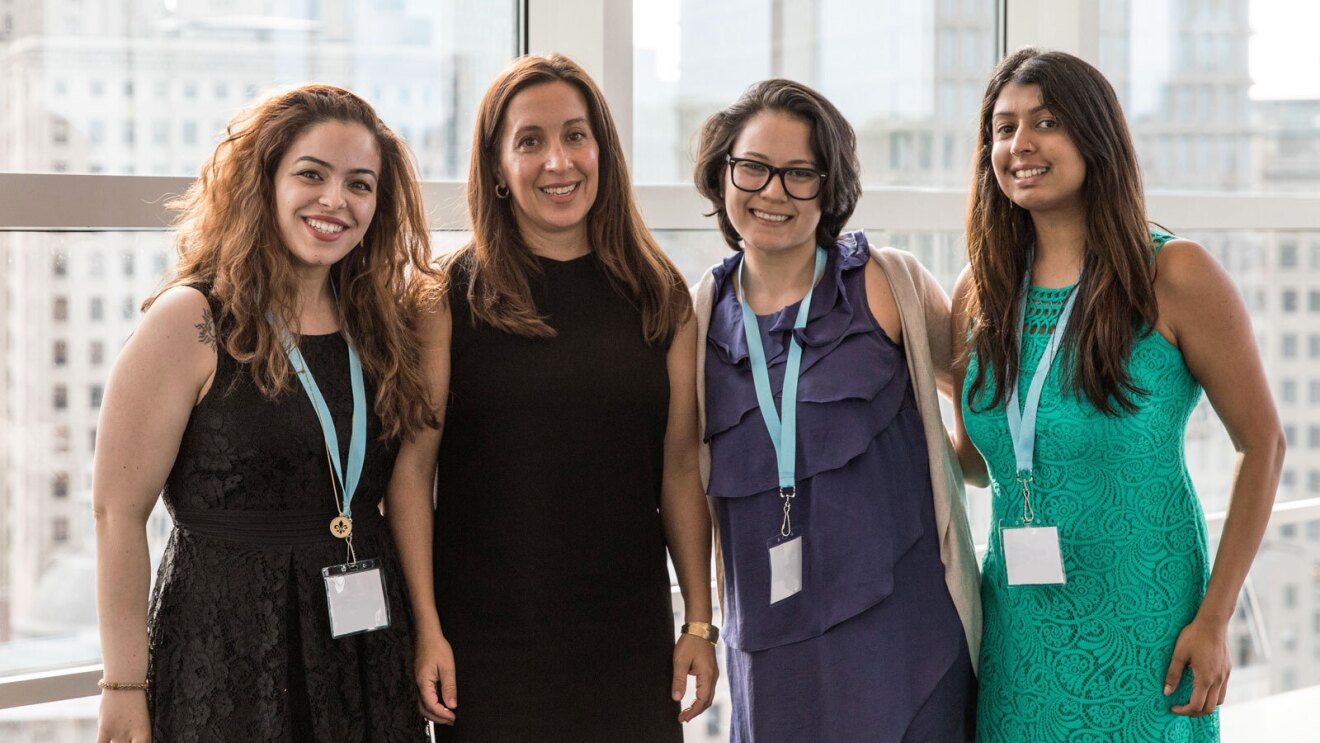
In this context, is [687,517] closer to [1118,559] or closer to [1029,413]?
[1029,413]

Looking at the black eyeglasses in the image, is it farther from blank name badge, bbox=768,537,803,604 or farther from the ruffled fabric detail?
blank name badge, bbox=768,537,803,604

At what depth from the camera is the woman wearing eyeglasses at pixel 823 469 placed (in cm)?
212

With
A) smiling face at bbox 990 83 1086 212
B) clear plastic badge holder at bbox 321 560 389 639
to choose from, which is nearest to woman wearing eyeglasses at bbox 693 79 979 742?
smiling face at bbox 990 83 1086 212

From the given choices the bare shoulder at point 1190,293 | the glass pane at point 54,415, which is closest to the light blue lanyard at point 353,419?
the glass pane at point 54,415

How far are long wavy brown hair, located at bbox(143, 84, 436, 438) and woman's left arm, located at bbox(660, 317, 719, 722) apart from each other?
484mm

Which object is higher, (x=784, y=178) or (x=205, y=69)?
(x=205, y=69)

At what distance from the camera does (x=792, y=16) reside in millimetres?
3408

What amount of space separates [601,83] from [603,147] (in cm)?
72

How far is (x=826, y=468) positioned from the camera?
212cm

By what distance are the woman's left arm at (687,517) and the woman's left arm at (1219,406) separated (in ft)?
2.71

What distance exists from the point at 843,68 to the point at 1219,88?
1594 millimetres

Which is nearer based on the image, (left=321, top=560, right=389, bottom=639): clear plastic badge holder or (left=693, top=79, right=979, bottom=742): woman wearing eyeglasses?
(left=321, top=560, right=389, bottom=639): clear plastic badge holder

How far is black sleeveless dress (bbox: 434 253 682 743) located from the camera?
2121 mm

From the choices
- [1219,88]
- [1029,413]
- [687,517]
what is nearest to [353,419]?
[687,517]
